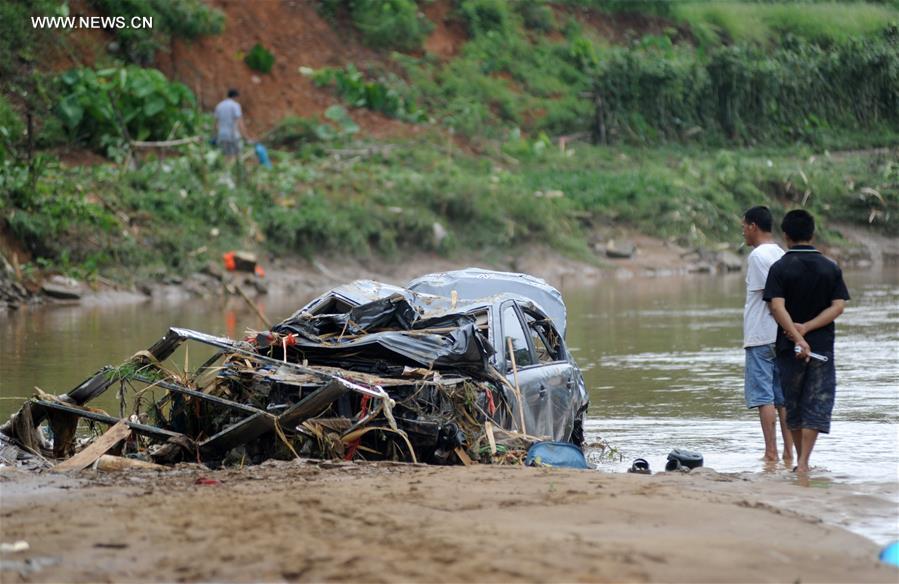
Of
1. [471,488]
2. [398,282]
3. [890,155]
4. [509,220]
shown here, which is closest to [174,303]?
[398,282]

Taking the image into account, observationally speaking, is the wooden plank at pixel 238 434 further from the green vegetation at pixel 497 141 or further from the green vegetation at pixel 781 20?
the green vegetation at pixel 781 20

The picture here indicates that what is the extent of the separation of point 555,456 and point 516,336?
4.12 feet

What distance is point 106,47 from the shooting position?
3991 centimetres

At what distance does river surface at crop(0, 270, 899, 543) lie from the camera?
1091 centimetres

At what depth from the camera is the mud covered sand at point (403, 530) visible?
5758 millimetres

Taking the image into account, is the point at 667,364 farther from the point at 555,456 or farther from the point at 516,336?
the point at 555,456

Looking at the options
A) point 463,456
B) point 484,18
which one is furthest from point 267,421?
point 484,18

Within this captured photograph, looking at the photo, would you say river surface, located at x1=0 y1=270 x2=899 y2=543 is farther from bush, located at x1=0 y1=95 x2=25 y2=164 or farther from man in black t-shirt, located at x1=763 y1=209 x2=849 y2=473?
bush, located at x1=0 y1=95 x2=25 y2=164

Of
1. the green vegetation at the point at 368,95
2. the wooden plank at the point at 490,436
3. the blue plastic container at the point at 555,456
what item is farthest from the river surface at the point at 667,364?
the green vegetation at the point at 368,95

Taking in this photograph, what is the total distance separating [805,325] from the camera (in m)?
9.69

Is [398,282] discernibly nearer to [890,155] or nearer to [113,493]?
[890,155]

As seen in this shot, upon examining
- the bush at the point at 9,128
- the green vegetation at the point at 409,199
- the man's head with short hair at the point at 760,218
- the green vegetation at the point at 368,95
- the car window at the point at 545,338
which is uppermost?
the green vegetation at the point at 368,95

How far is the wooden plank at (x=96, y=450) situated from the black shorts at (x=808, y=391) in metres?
4.74

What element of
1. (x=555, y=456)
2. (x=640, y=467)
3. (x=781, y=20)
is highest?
(x=781, y=20)
